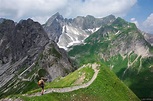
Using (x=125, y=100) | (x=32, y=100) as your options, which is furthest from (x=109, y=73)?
(x=32, y=100)

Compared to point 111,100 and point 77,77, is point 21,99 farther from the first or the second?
point 77,77

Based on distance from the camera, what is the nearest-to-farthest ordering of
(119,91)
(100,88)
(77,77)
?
(100,88) < (119,91) < (77,77)

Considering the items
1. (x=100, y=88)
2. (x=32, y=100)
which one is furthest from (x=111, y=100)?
(x=32, y=100)

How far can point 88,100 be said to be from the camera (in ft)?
223

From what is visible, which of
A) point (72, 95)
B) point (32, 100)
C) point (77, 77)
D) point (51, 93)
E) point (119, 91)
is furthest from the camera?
point (77, 77)

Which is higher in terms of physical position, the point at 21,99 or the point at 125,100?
the point at 21,99

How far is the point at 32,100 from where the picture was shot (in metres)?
56.9

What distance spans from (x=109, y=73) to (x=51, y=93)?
93.2 feet

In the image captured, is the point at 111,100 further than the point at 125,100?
No

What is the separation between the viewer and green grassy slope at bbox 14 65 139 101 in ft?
209

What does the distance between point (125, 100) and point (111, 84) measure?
6.60 meters

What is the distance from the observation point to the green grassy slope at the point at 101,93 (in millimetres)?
63787

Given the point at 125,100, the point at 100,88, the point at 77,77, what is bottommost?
the point at 125,100

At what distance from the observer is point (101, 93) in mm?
72562
